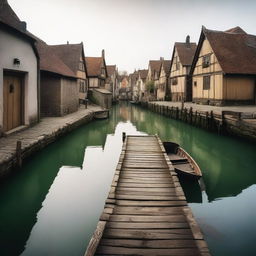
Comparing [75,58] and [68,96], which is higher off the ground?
[75,58]

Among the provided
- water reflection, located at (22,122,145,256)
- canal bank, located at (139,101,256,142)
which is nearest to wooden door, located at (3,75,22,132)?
water reflection, located at (22,122,145,256)

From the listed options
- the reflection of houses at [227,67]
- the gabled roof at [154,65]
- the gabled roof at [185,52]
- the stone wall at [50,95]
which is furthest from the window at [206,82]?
the gabled roof at [154,65]

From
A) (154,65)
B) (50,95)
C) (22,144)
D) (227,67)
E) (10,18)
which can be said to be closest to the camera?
(22,144)

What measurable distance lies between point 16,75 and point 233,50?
22430 mm

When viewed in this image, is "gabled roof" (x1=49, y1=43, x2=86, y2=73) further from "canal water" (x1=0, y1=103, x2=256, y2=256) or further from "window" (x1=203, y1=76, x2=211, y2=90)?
"canal water" (x1=0, y1=103, x2=256, y2=256)

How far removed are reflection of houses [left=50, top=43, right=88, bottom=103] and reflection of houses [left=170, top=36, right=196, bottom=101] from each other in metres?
14.4

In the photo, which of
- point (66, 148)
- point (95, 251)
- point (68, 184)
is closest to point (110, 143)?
point (66, 148)

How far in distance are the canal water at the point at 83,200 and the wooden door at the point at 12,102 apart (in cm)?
252

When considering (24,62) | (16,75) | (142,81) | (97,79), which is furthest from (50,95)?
(142,81)

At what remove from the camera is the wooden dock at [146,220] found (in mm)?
4074

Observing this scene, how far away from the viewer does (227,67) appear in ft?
82.0

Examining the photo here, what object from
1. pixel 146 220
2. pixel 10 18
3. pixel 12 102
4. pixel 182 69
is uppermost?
pixel 182 69

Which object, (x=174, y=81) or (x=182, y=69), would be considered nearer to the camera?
(x=182, y=69)

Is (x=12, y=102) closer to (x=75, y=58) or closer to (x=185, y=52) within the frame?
(x=75, y=58)
